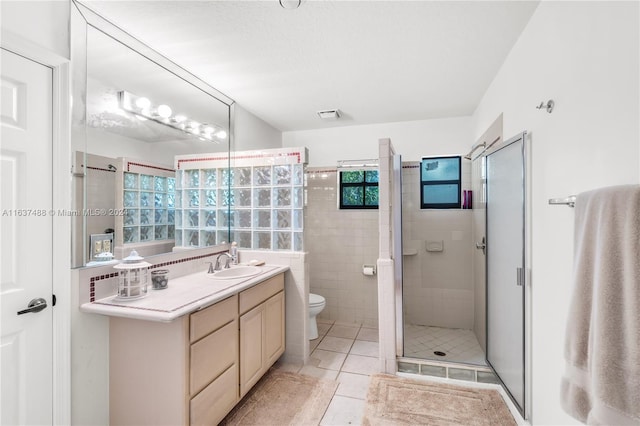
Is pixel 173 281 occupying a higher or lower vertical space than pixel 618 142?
lower

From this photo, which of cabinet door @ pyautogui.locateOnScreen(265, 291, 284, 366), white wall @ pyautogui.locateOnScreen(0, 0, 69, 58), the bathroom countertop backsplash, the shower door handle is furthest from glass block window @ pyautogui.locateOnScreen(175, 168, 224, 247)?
the shower door handle

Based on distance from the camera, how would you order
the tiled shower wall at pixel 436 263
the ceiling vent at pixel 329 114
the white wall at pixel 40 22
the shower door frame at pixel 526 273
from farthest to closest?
the tiled shower wall at pixel 436 263 < the ceiling vent at pixel 329 114 < the shower door frame at pixel 526 273 < the white wall at pixel 40 22

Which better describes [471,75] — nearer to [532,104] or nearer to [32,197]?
[532,104]

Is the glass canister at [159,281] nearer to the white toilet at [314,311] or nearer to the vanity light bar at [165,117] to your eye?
the vanity light bar at [165,117]

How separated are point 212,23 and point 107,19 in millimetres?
590

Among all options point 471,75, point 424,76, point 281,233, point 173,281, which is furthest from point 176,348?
point 471,75

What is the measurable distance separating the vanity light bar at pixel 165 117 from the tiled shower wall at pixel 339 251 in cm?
132

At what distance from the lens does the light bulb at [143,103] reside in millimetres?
1943

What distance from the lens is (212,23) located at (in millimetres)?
1702

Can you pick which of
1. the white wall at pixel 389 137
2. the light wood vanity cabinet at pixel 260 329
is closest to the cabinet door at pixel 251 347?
the light wood vanity cabinet at pixel 260 329

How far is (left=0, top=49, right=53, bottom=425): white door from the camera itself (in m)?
1.27

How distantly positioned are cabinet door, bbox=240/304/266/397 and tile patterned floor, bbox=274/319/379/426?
0.50m

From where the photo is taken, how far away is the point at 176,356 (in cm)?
151

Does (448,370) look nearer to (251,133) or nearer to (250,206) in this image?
(250,206)
